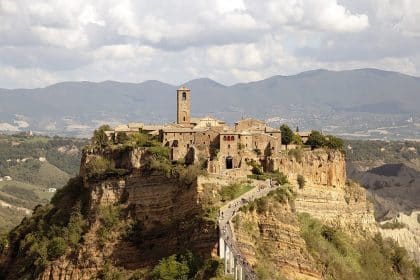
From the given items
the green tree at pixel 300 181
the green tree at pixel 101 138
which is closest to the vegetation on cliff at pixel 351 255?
the green tree at pixel 300 181

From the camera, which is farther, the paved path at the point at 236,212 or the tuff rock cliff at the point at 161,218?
the tuff rock cliff at the point at 161,218

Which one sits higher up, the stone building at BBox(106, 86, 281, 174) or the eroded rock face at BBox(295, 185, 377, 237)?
the stone building at BBox(106, 86, 281, 174)

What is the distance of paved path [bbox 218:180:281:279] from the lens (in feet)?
130

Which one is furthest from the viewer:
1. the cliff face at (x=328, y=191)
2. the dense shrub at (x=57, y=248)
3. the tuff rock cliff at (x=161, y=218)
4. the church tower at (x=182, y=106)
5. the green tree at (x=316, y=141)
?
the church tower at (x=182, y=106)

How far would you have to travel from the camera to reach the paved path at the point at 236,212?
A: 1555 inches

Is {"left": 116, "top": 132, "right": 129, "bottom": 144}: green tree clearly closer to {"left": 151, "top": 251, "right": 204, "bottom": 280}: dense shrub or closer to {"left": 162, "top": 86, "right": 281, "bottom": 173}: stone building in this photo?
{"left": 162, "top": 86, "right": 281, "bottom": 173}: stone building

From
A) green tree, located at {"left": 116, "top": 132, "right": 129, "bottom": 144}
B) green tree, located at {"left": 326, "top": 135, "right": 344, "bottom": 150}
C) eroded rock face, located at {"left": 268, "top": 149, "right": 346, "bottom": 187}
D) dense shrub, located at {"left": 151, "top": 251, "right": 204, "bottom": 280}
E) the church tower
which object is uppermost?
the church tower

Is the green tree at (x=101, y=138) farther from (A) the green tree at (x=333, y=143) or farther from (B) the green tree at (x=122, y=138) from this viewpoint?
(A) the green tree at (x=333, y=143)

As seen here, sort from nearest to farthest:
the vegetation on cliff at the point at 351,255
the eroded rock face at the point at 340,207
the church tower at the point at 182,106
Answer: the vegetation on cliff at the point at 351,255 → the eroded rock face at the point at 340,207 → the church tower at the point at 182,106

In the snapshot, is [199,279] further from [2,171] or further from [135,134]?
[2,171]

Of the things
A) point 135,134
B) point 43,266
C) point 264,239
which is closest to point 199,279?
point 264,239

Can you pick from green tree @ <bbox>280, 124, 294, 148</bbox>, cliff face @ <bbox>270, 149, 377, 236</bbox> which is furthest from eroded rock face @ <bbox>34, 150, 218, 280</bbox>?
green tree @ <bbox>280, 124, 294, 148</bbox>

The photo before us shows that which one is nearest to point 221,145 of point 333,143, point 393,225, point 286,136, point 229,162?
point 229,162

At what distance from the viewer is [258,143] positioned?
182ft
